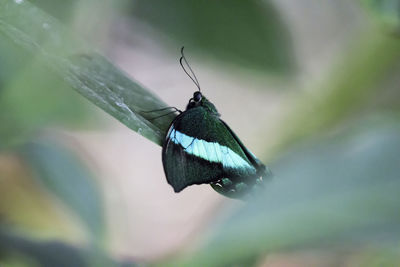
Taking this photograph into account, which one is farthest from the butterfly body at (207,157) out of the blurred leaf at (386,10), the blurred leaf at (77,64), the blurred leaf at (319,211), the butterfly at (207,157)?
the blurred leaf at (386,10)

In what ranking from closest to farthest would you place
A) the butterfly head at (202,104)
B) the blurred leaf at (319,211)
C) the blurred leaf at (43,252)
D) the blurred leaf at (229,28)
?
the blurred leaf at (319,211), the blurred leaf at (43,252), the butterfly head at (202,104), the blurred leaf at (229,28)

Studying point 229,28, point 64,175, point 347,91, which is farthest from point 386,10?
point 64,175

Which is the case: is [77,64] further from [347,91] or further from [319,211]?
[347,91]

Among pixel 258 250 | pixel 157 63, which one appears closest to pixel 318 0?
pixel 157 63

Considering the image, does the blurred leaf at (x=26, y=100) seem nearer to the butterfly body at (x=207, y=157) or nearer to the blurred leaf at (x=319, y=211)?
the butterfly body at (x=207, y=157)

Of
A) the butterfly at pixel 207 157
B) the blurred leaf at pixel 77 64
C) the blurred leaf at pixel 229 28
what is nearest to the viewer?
the blurred leaf at pixel 77 64

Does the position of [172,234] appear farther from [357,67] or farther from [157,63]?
[357,67]
